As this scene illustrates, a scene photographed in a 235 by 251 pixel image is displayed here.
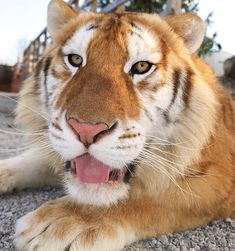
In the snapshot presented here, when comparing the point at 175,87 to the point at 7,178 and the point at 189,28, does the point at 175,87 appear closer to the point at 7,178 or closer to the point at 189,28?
the point at 189,28

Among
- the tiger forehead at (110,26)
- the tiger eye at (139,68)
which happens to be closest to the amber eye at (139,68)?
the tiger eye at (139,68)

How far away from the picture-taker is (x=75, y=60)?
65.7 inches

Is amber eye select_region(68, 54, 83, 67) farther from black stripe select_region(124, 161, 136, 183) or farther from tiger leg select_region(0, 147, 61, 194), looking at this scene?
tiger leg select_region(0, 147, 61, 194)

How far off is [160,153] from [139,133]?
256 millimetres

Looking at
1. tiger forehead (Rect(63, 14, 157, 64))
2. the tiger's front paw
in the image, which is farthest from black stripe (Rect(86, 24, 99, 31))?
the tiger's front paw

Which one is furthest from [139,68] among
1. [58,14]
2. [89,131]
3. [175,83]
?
[58,14]

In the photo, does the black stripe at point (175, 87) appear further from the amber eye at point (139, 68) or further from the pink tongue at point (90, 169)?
the pink tongue at point (90, 169)

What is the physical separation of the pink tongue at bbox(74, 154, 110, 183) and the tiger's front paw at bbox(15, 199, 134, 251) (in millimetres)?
153

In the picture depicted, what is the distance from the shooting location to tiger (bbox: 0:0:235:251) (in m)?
1.41

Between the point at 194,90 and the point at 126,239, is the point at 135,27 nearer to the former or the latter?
the point at 194,90

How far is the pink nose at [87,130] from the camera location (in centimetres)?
128

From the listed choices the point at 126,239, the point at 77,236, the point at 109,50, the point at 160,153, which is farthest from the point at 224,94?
the point at 77,236

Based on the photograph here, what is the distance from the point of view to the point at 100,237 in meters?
1.45

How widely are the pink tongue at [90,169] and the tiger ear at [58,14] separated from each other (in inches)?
30.7
